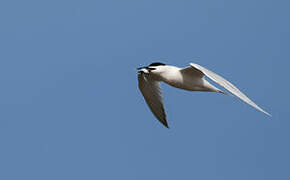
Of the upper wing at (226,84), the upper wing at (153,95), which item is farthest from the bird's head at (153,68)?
the upper wing at (226,84)

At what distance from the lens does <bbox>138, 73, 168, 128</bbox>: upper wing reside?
6441 millimetres

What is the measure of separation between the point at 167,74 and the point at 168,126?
1.15 metres

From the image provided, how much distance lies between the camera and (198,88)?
5633 mm

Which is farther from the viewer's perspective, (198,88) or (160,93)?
(160,93)

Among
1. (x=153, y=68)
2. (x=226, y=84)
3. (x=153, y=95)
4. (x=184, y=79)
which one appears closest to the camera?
(x=226, y=84)

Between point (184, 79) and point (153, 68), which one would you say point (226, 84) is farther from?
point (153, 68)

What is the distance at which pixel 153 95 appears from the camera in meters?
6.52

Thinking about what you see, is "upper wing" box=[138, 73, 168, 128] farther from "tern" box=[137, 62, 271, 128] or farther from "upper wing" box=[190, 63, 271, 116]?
"upper wing" box=[190, 63, 271, 116]

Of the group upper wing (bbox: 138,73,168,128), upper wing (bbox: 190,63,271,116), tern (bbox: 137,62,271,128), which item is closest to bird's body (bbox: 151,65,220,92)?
tern (bbox: 137,62,271,128)

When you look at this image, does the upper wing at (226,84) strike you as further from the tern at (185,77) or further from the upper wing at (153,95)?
the upper wing at (153,95)

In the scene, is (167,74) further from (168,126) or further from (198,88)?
(168,126)

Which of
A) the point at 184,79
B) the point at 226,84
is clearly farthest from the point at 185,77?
the point at 226,84

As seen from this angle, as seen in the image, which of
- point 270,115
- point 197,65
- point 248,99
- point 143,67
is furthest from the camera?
point 143,67

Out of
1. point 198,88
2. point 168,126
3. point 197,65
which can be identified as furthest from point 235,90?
point 168,126
